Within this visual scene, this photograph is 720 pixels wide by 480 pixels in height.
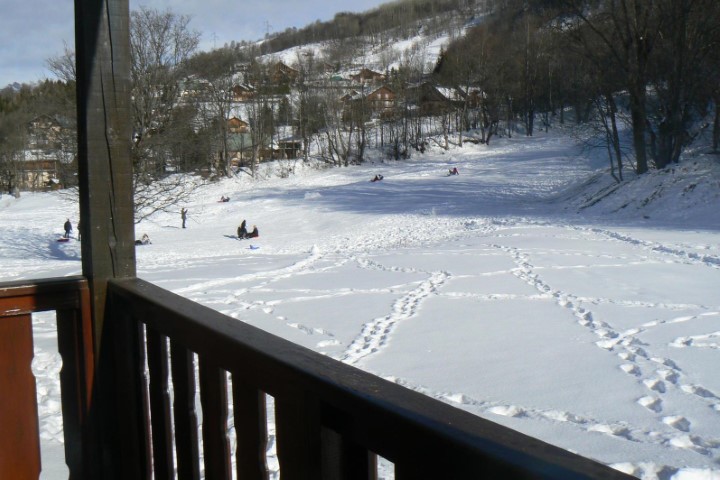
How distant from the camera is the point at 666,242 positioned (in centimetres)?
1418

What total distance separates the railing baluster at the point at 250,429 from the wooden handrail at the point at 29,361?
1.05 m

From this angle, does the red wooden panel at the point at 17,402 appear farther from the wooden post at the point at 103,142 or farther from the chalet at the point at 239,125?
the chalet at the point at 239,125

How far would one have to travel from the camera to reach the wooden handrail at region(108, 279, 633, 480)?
102 centimetres

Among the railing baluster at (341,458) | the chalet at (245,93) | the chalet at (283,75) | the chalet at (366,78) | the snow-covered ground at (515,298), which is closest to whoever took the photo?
the railing baluster at (341,458)

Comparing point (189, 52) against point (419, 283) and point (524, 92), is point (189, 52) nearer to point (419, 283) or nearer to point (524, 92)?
point (419, 283)

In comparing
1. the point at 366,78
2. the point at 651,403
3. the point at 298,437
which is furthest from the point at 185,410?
the point at 366,78

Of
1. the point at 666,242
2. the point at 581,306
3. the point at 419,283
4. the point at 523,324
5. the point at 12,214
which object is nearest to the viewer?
the point at 523,324

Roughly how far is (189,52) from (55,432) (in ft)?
69.4

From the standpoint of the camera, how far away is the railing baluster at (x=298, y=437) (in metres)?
1.37

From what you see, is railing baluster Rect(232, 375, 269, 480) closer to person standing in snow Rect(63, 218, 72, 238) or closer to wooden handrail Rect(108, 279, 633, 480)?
wooden handrail Rect(108, 279, 633, 480)

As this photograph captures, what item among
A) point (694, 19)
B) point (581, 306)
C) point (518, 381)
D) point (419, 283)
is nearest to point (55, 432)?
point (518, 381)

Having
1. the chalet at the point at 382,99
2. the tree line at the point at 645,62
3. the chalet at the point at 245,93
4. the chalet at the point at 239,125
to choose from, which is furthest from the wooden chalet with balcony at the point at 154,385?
the chalet at the point at 382,99

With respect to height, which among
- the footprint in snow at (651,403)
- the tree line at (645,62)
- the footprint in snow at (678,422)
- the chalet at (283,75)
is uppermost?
the chalet at (283,75)

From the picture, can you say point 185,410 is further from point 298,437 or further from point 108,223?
point 108,223
